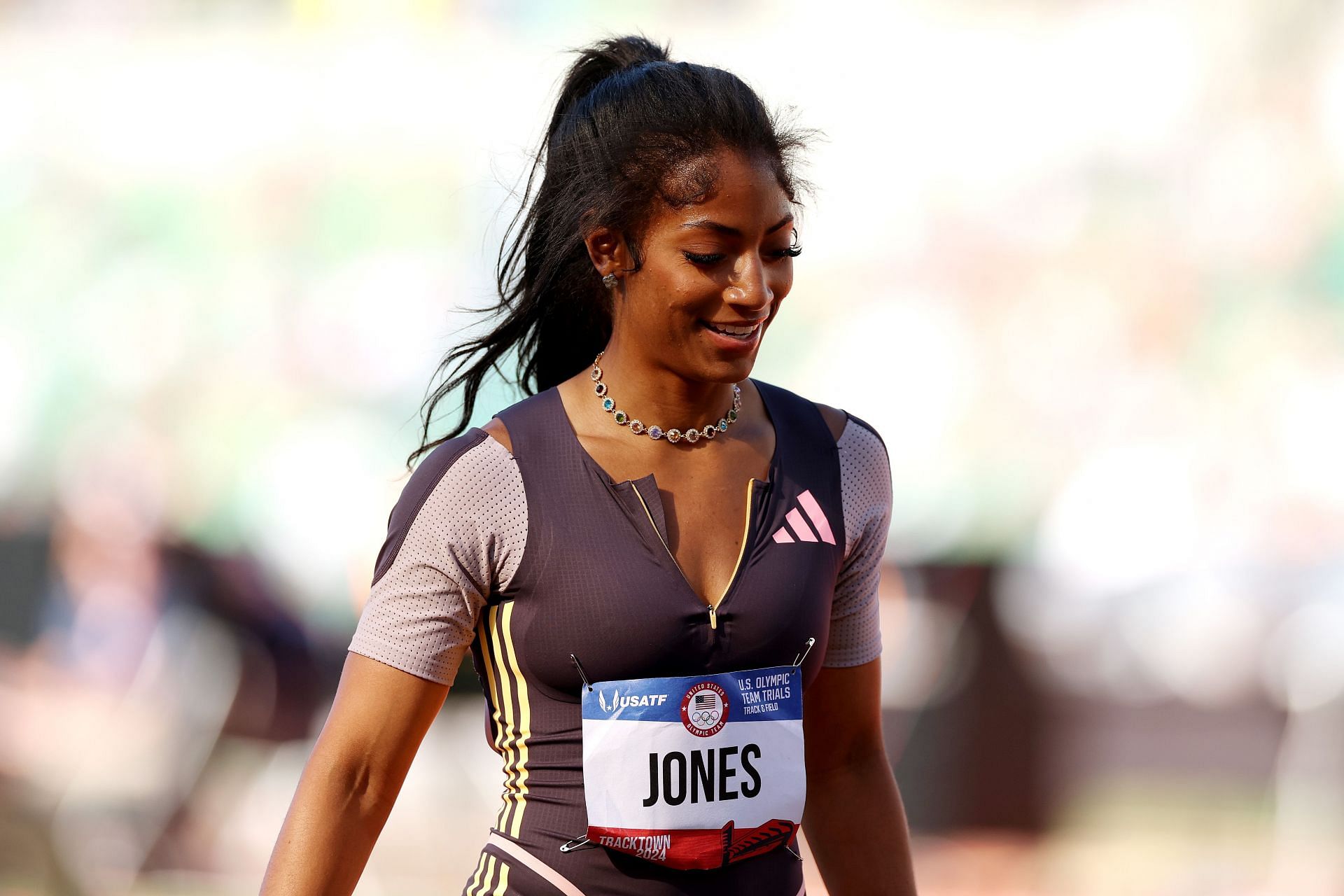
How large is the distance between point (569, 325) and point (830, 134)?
3.38 m

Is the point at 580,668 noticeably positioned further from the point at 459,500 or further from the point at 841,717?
the point at 841,717

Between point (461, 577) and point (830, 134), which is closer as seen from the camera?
point (461, 577)

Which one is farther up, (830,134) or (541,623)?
(830,134)

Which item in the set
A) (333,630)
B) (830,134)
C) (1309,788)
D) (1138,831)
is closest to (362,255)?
(333,630)

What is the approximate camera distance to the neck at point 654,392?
68.2 inches

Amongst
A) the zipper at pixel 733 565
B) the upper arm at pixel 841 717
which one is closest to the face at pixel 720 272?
the zipper at pixel 733 565

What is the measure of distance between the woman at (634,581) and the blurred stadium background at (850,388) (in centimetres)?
313

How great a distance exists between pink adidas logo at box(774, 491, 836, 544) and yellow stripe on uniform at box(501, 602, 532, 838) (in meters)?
0.32

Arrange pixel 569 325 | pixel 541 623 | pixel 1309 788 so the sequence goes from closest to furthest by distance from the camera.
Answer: pixel 541 623, pixel 569 325, pixel 1309 788

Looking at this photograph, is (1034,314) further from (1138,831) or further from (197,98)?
(197,98)

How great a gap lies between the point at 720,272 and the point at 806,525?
32cm

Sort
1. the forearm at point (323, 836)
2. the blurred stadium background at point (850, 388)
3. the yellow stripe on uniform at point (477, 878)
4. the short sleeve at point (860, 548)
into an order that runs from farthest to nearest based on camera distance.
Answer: the blurred stadium background at point (850, 388) < the short sleeve at point (860, 548) < the yellow stripe on uniform at point (477, 878) < the forearm at point (323, 836)

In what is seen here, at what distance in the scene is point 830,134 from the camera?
511 cm

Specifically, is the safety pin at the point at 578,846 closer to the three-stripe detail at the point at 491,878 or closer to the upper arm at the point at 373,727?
the three-stripe detail at the point at 491,878
